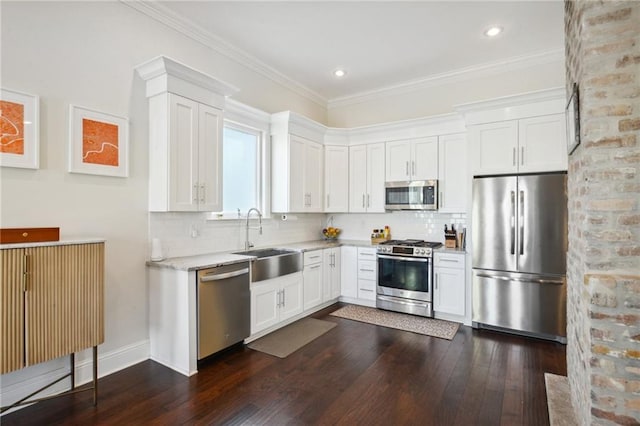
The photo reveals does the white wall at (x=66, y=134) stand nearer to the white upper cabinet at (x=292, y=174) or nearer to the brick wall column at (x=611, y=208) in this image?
the white upper cabinet at (x=292, y=174)

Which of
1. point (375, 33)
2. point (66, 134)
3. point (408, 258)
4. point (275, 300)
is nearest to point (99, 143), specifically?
point (66, 134)

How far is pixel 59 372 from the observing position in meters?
2.58

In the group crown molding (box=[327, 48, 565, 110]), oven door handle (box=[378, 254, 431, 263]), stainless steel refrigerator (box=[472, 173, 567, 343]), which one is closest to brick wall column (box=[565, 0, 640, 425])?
stainless steel refrigerator (box=[472, 173, 567, 343])

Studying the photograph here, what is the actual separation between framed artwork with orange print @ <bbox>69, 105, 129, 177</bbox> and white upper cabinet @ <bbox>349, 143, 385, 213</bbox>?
3228 mm

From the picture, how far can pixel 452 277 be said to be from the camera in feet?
13.9

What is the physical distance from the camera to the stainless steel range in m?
4.34

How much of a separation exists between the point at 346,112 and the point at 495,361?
4.38m

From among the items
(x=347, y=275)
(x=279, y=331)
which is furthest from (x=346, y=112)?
(x=279, y=331)

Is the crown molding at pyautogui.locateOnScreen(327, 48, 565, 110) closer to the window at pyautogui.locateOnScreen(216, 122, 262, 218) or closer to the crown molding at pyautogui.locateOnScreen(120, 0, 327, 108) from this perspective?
the crown molding at pyautogui.locateOnScreen(120, 0, 327, 108)

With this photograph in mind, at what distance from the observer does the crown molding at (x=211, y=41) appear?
10.4 feet

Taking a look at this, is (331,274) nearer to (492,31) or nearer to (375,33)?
(375,33)

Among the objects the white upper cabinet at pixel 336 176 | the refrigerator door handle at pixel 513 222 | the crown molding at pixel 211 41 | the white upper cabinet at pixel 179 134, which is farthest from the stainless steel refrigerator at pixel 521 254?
the white upper cabinet at pixel 179 134

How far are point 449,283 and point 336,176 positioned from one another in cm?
231

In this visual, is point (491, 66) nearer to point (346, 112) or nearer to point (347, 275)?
point (346, 112)
